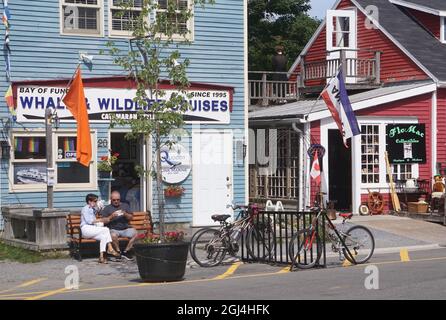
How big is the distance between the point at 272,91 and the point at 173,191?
10952 mm

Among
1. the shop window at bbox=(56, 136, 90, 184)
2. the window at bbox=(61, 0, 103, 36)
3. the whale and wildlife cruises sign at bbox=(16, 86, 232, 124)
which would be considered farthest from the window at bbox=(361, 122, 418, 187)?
the shop window at bbox=(56, 136, 90, 184)

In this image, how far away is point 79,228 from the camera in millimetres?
15672

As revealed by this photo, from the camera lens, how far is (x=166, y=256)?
43.1 feet

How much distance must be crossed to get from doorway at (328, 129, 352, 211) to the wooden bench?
833 centimetres

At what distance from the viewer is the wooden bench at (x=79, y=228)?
1577 cm

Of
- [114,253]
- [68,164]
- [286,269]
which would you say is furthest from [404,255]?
[68,164]

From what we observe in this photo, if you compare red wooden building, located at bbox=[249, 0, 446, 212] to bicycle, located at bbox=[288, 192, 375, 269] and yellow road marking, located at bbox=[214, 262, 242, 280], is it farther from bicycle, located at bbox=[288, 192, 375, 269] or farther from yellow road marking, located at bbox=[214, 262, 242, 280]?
yellow road marking, located at bbox=[214, 262, 242, 280]

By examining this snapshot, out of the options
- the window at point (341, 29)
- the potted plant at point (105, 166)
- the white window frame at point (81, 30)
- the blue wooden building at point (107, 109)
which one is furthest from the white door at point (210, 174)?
the window at point (341, 29)

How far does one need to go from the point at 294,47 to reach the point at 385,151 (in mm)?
21289

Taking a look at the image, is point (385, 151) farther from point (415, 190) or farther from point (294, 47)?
point (294, 47)

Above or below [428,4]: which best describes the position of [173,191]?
below

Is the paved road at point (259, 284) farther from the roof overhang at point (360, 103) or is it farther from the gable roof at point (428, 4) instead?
the gable roof at point (428, 4)

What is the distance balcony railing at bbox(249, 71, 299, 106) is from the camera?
28734 millimetres

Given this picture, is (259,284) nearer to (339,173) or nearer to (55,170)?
(55,170)
